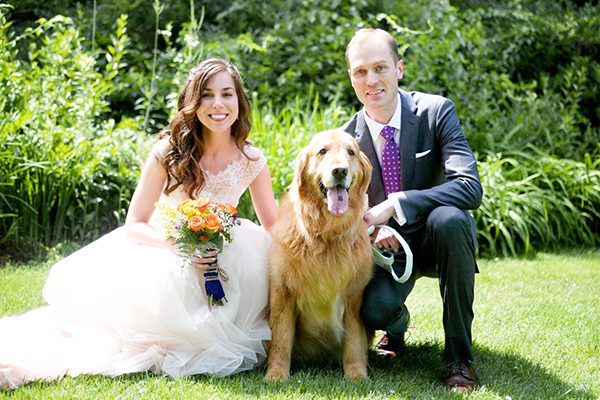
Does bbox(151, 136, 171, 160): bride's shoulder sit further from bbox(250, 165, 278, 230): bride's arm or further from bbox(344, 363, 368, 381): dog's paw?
bbox(344, 363, 368, 381): dog's paw

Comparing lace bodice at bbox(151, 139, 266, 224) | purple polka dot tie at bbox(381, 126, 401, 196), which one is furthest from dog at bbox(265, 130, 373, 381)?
lace bodice at bbox(151, 139, 266, 224)

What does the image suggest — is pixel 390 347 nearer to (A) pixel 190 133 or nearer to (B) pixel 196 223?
(B) pixel 196 223

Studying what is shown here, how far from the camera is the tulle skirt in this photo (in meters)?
3.07

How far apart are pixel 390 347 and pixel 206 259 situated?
4.05 feet

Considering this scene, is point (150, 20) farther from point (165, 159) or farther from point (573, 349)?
point (573, 349)

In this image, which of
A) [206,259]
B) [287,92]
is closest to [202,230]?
[206,259]

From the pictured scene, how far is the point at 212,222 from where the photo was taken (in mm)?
3051

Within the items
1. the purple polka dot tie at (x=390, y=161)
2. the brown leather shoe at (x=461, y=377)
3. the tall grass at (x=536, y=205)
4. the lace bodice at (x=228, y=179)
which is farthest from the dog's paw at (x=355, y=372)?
the tall grass at (x=536, y=205)

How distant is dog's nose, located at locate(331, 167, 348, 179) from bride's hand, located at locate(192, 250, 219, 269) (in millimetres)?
686

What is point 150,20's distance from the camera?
8070mm

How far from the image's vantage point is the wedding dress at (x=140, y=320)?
121 inches

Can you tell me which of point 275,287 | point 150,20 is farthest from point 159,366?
point 150,20

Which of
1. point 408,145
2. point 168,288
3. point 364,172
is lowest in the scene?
point 168,288

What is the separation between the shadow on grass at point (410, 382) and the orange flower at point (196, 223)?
0.70m
